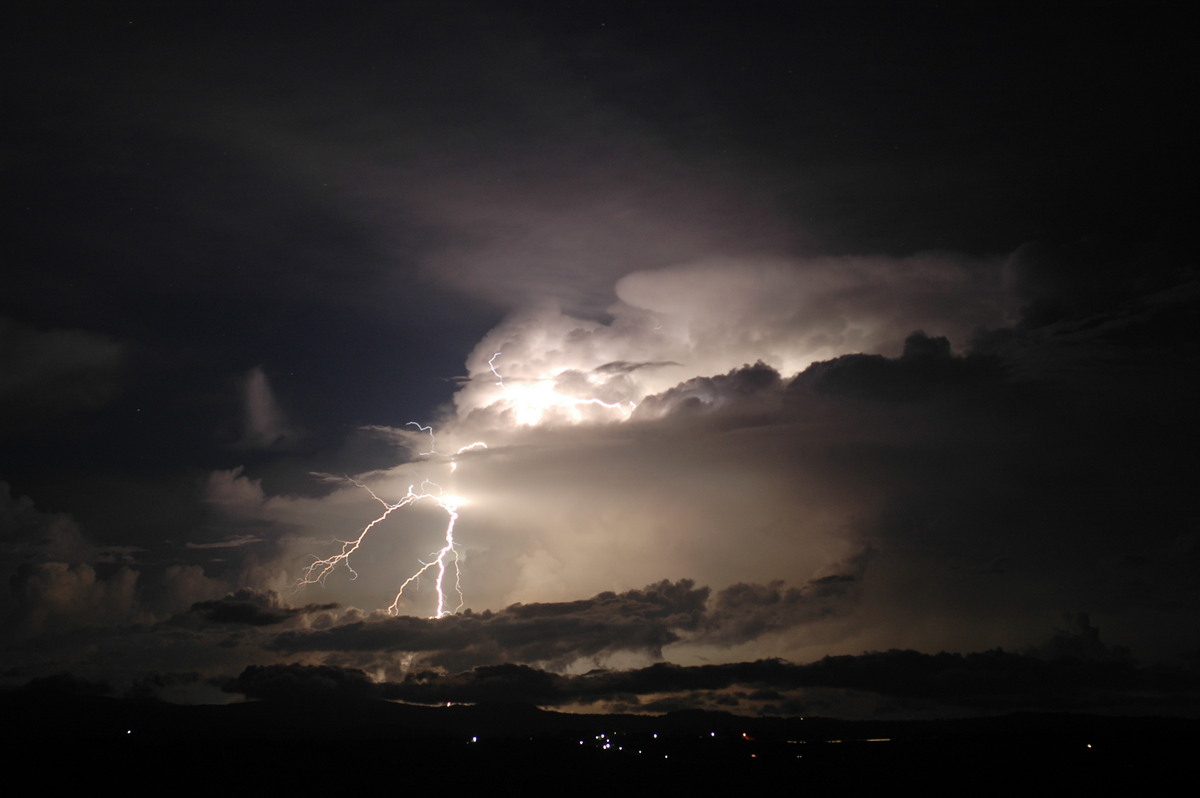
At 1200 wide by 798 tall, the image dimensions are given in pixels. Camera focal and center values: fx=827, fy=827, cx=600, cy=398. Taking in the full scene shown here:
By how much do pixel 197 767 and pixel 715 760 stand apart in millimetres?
96304

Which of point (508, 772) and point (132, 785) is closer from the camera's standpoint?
point (132, 785)

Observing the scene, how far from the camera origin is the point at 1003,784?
120 metres

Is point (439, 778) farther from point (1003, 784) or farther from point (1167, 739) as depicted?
point (1167, 739)

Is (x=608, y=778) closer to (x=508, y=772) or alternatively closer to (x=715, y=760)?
(x=508, y=772)

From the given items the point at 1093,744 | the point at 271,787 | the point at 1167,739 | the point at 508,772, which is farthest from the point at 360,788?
the point at 1167,739

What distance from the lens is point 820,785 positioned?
117062 millimetres

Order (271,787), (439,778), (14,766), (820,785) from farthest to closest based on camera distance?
(14,766) → (439,778) → (271,787) → (820,785)

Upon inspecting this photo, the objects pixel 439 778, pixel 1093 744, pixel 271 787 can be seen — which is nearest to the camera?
pixel 271 787

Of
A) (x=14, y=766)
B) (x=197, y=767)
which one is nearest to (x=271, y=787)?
(x=197, y=767)

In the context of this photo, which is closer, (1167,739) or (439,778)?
(439,778)

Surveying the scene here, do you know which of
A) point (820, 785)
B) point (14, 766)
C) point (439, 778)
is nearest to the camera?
point (820, 785)

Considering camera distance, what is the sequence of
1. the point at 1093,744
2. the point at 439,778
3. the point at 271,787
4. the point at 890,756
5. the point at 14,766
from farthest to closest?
the point at 1093,744 < the point at 890,756 < the point at 14,766 < the point at 439,778 < the point at 271,787

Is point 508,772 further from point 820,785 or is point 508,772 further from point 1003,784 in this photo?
point 1003,784

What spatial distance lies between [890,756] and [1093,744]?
6261 centimetres
